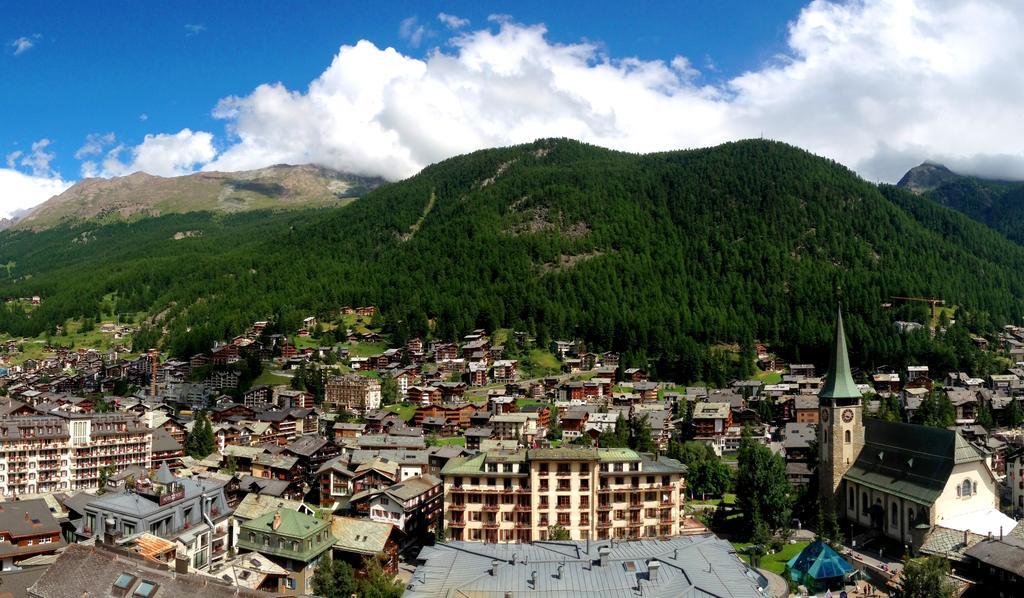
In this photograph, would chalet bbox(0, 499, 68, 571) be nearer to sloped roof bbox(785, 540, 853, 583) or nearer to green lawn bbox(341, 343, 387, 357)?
sloped roof bbox(785, 540, 853, 583)

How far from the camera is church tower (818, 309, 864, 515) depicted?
72.2 m

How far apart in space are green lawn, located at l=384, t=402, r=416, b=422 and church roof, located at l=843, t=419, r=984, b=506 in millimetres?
72849

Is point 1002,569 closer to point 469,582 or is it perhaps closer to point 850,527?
point 850,527

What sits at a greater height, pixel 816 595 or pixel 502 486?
pixel 502 486

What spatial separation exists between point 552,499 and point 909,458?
30727 mm

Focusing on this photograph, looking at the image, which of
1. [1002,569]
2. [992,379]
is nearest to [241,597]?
[1002,569]

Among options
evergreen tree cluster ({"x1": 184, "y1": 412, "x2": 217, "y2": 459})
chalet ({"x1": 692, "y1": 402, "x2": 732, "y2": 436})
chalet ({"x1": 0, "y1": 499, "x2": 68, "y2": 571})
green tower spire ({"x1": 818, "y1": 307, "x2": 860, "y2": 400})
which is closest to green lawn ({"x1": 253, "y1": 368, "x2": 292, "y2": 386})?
evergreen tree cluster ({"x1": 184, "y1": 412, "x2": 217, "y2": 459})

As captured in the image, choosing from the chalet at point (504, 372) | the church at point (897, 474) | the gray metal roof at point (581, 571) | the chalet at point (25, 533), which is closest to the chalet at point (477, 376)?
the chalet at point (504, 372)

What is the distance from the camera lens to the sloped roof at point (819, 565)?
174 ft

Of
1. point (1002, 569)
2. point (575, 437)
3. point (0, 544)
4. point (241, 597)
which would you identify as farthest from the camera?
point (575, 437)

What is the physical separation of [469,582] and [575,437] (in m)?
69.6

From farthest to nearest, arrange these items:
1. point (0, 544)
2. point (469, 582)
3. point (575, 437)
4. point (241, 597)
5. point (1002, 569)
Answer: point (575, 437), point (0, 544), point (1002, 569), point (469, 582), point (241, 597)

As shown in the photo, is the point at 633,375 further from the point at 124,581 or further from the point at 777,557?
the point at 124,581

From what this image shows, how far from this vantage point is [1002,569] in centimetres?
4931
